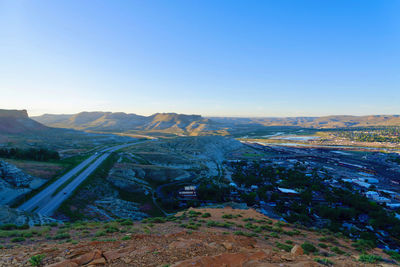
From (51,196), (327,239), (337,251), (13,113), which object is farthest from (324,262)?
(13,113)

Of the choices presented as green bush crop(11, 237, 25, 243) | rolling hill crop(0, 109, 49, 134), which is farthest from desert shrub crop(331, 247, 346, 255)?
rolling hill crop(0, 109, 49, 134)

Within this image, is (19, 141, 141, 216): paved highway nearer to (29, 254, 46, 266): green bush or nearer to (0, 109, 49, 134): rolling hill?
(29, 254, 46, 266): green bush

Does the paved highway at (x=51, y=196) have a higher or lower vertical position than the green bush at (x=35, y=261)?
lower

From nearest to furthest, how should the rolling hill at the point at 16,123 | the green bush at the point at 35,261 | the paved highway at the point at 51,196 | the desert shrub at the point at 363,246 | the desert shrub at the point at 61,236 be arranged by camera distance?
the green bush at the point at 35,261 < the desert shrub at the point at 61,236 < the desert shrub at the point at 363,246 < the paved highway at the point at 51,196 < the rolling hill at the point at 16,123

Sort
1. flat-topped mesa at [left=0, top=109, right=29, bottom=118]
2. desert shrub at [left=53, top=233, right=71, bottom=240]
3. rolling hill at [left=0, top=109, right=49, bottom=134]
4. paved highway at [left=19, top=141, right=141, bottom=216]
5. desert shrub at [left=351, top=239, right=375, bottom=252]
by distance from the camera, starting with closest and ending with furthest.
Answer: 1. desert shrub at [left=53, top=233, right=71, bottom=240]
2. desert shrub at [left=351, top=239, right=375, bottom=252]
3. paved highway at [left=19, top=141, right=141, bottom=216]
4. rolling hill at [left=0, top=109, right=49, bottom=134]
5. flat-topped mesa at [left=0, top=109, right=29, bottom=118]

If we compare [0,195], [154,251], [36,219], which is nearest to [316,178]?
[154,251]

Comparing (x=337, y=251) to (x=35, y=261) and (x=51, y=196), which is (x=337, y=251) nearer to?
(x=35, y=261)

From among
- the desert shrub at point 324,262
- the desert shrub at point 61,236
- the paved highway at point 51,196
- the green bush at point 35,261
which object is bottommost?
the paved highway at point 51,196

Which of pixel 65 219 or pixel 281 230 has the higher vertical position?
pixel 281 230

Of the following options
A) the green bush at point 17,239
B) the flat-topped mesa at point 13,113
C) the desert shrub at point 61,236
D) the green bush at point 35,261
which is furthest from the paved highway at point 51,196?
the flat-topped mesa at point 13,113

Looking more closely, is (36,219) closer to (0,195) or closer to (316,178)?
(0,195)

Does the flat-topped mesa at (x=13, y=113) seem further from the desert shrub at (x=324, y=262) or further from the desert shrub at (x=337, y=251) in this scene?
the desert shrub at (x=337, y=251)
